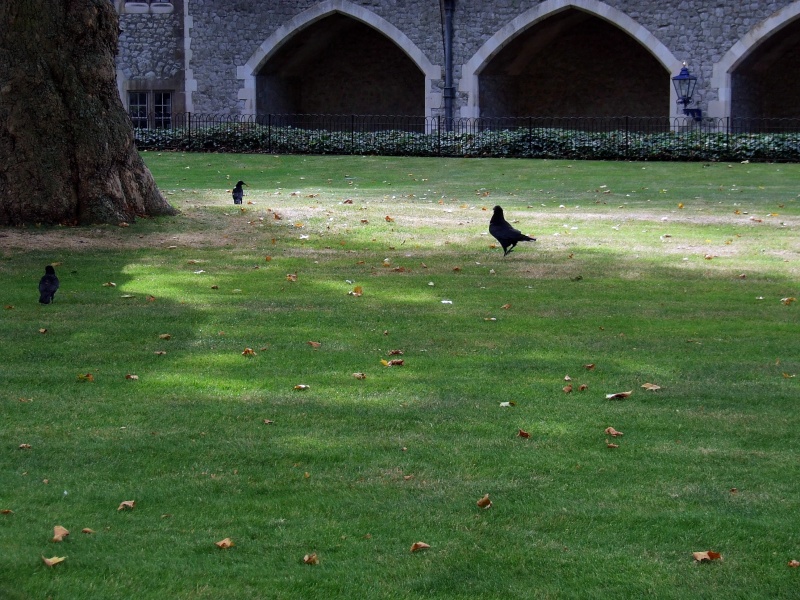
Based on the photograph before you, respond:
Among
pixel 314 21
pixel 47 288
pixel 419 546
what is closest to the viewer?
pixel 419 546

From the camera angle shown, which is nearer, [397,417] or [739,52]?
[397,417]

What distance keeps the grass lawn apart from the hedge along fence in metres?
10.3

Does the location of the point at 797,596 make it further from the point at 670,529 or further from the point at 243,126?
the point at 243,126

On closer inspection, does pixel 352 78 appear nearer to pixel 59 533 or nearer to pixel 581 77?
pixel 581 77

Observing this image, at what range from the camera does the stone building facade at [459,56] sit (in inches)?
1000

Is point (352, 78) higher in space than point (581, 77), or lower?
higher

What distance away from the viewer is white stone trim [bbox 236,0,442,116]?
27.7m

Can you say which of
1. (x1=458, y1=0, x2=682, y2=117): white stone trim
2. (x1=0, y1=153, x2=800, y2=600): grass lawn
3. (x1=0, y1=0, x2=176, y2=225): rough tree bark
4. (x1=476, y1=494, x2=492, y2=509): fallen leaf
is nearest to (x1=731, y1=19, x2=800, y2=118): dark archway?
(x1=458, y1=0, x2=682, y2=117): white stone trim

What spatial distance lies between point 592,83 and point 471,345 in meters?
24.4

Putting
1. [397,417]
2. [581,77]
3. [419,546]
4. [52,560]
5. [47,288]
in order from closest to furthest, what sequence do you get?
[52,560] < [419,546] < [397,417] < [47,288] < [581,77]

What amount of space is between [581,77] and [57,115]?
2128cm

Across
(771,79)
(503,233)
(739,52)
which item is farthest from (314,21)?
(503,233)

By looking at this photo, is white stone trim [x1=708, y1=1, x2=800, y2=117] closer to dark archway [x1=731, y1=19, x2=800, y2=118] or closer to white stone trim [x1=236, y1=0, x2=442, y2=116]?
dark archway [x1=731, y1=19, x2=800, y2=118]

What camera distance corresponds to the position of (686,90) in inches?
992
